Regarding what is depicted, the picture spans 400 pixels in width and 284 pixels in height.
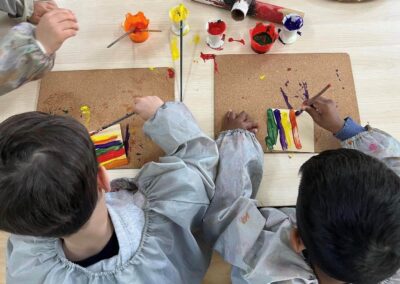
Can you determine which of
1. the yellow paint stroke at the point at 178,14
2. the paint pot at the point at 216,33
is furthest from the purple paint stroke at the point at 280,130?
the yellow paint stroke at the point at 178,14

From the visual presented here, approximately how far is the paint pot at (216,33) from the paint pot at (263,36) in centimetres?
9

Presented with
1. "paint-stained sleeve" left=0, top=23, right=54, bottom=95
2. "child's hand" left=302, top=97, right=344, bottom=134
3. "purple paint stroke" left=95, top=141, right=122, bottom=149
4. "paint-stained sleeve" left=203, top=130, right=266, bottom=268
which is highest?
"paint-stained sleeve" left=0, top=23, right=54, bottom=95

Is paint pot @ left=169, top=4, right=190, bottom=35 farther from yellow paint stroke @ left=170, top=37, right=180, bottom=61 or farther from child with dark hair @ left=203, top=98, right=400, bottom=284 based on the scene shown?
child with dark hair @ left=203, top=98, right=400, bottom=284

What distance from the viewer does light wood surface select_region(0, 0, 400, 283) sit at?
0.96m

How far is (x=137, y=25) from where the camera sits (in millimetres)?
1021

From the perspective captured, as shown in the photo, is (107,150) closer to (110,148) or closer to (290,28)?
(110,148)

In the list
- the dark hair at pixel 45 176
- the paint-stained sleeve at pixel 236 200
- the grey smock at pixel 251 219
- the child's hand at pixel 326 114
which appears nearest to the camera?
the dark hair at pixel 45 176

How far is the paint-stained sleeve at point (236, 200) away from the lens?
786 mm

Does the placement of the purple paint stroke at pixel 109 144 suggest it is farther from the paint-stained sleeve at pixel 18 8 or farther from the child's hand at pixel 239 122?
the paint-stained sleeve at pixel 18 8

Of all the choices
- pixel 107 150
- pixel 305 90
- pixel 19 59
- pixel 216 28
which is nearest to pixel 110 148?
pixel 107 150

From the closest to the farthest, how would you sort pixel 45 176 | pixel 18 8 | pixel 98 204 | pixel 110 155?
pixel 45 176
pixel 98 204
pixel 110 155
pixel 18 8

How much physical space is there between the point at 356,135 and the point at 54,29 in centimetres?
81

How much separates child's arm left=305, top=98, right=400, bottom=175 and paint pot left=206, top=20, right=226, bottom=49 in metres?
0.30

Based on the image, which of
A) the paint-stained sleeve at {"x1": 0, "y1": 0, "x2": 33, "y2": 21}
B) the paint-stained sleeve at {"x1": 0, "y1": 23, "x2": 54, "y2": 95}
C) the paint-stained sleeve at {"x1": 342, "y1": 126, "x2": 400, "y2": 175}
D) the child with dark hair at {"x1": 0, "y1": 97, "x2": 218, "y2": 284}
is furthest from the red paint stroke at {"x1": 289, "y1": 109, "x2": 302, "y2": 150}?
the paint-stained sleeve at {"x1": 0, "y1": 0, "x2": 33, "y2": 21}
